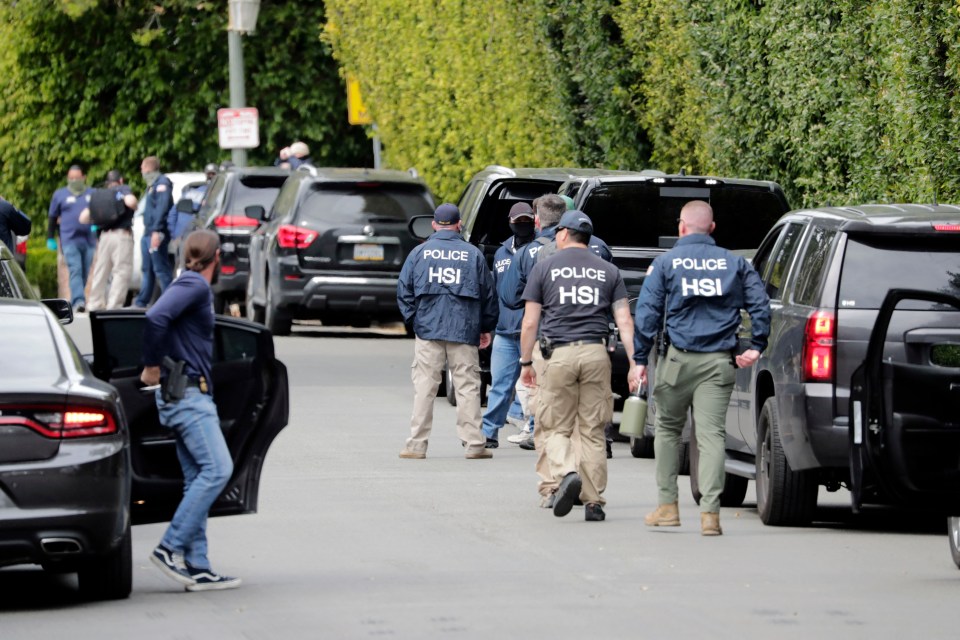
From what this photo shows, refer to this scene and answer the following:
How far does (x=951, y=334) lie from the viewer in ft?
34.1

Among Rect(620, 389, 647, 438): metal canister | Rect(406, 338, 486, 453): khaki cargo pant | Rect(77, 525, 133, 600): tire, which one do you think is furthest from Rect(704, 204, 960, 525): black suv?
Rect(406, 338, 486, 453): khaki cargo pant

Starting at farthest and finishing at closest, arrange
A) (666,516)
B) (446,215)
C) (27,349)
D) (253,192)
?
(253,192) → (446,215) → (666,516) → (27,349)

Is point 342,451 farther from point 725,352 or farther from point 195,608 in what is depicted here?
point 195,608

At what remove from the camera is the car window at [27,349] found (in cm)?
881

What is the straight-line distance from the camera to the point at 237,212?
2750 cm

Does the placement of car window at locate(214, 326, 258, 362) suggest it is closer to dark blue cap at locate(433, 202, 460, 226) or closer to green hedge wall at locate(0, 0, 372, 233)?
dark blue cap at locate(433, 202, 460, 226)

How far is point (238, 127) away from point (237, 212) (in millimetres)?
4020

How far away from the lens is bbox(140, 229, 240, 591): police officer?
928 centimetres

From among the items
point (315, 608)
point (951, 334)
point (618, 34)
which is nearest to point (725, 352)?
point (951, 334)

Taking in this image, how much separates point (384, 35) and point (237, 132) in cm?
329

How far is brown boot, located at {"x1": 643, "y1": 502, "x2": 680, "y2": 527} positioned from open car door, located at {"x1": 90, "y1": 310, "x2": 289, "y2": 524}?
8.08 feet

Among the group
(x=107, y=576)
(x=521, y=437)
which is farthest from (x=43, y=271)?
(x=107, y=576)

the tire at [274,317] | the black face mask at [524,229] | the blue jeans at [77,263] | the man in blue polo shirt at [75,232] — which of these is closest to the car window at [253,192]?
the tire at [274,317]

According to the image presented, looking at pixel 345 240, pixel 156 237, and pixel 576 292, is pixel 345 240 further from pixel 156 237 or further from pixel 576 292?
pixel 576 292
